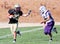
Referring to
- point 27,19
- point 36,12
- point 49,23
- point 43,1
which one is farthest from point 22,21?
point 49,23

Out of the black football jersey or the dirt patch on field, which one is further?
the dirt patch on field

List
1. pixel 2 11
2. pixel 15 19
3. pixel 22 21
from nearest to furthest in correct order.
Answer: pixel 15 19
pixel 22 21
pixel 2 11

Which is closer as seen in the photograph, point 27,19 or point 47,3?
point 27,19

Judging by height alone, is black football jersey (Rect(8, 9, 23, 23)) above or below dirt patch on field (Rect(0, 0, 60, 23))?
above

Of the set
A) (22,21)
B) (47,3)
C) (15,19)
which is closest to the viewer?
(15,19)

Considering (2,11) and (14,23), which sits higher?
(14,23)

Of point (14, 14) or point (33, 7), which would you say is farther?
point (33, 7)

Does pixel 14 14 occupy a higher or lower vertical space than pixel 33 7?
higher

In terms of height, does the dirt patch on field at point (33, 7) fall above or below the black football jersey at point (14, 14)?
below

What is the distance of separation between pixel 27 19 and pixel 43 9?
2418 centimetres

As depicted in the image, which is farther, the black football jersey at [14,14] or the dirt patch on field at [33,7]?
the dirt patch on field at [33,7]

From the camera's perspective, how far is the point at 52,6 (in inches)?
1825

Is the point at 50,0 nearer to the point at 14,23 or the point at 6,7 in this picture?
the point at 6,7

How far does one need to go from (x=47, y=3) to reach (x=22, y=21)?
22.9 feet
